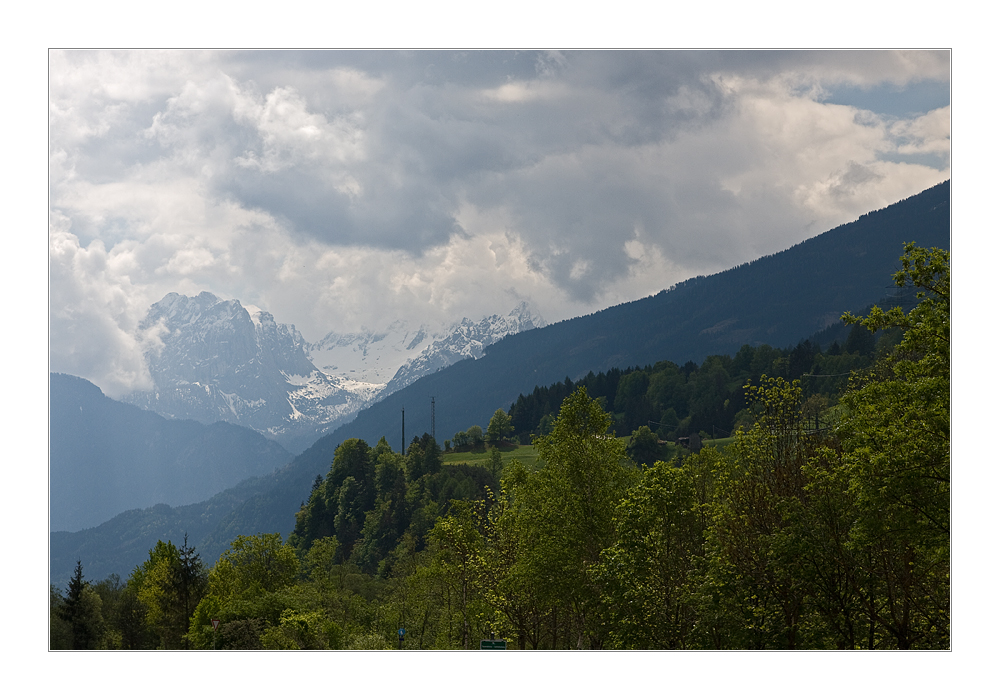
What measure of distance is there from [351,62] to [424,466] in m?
128

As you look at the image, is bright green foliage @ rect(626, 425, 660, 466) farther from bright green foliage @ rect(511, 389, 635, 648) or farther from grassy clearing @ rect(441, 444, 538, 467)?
bright green foliage @ rect(511, 389, 635, 648)

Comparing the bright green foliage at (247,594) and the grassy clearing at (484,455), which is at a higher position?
the bright green foliage at (247,594)

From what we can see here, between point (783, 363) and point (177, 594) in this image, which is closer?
point (177, 594)

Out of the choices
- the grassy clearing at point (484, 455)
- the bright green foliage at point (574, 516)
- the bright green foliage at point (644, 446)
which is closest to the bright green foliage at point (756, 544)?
the bright green foliage at point (574, 516)

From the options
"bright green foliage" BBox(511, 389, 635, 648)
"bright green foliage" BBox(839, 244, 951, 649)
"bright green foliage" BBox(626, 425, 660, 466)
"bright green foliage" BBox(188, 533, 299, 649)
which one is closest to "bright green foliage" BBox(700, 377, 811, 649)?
"bright green foliage" BBox(839, 244, 951, 649)

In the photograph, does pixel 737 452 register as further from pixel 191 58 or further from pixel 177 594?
pixel 177 594

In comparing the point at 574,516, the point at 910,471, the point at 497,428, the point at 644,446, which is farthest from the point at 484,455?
the point at 910,471

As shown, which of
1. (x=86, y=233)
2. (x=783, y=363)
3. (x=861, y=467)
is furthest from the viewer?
(x=783, y=363)

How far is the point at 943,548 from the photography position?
19078 mm

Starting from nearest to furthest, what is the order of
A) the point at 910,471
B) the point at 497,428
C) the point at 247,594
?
the point at 910,471, the point at 247,594, the point at 497,428

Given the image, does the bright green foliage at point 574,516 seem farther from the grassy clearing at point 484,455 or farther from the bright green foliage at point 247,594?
the grassy clearing at point 484,455

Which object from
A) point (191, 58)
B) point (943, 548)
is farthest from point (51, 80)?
point (943, 548)

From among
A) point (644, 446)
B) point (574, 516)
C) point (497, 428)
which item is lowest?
point (644, 446)

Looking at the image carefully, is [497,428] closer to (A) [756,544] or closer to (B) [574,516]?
(B) [574,516]
